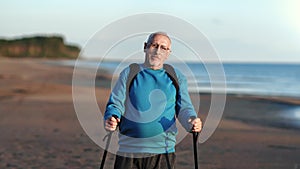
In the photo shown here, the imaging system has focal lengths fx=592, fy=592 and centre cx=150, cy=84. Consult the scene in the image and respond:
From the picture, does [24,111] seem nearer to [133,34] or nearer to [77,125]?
[77,125]

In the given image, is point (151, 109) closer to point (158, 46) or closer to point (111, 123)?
point (111, 123)

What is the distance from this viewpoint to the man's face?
450 centimetres

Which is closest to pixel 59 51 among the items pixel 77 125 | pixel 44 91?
pixel 44 91

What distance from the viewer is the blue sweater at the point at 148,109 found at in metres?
4.43

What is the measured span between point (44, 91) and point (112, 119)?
21026 mm

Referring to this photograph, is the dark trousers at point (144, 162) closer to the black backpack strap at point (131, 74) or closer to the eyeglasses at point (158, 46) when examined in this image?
the black backpack strap at point (131, 74)

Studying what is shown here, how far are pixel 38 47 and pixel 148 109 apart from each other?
421 feet

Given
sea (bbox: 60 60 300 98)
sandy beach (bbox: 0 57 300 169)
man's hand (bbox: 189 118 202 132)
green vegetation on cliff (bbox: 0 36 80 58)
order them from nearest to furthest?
1. man's hand (bbox: 189 118 202 132)
2. sea (bbox: 60 60 300 98)
3. sandy beach (bbox: 0 57 300 169)
4. green vegetation on cliff (bbox: 0 36 80 58)

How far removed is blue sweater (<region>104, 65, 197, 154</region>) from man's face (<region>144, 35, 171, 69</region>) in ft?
0.20

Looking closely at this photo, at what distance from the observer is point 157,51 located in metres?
4.49

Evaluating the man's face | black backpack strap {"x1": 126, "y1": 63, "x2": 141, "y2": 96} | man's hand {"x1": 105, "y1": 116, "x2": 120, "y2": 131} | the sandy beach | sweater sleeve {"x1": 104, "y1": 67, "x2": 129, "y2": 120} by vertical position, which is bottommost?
the sandy beach

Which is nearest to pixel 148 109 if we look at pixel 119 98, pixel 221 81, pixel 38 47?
pixel 119 98

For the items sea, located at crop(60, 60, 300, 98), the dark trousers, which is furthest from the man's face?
the dark trousers

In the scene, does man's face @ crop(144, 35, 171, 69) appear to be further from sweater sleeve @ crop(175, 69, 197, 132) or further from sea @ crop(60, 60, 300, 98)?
sea @ crop(60, 60, 300, 98)
